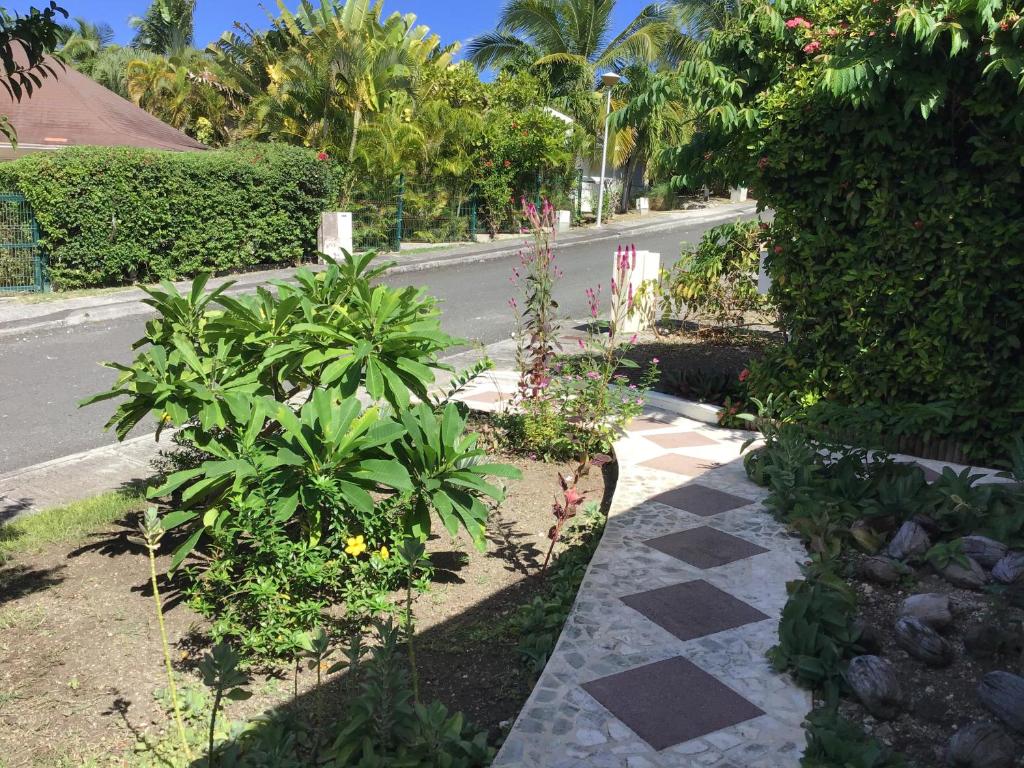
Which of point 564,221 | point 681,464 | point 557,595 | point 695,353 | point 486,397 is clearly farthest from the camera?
point 564,221

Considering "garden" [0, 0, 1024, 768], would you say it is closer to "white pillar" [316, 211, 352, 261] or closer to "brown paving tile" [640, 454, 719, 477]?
"brown paving tile" [640, 454, 719, 477]

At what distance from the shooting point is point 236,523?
12.2 feet

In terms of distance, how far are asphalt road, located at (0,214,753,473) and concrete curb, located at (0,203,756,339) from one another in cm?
28

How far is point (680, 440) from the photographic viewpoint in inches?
259

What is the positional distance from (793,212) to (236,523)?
4.53 metres

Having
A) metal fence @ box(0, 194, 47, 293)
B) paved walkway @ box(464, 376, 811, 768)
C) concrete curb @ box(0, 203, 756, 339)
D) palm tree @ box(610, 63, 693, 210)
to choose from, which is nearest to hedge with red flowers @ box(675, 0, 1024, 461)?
paved walkway @ box(464, 376, 811, 768)

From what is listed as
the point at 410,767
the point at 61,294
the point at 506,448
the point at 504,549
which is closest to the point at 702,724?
the point at 410,767

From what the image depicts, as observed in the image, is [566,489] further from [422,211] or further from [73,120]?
[422,211]

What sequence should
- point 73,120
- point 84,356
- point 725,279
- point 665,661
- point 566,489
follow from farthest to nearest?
point 73,120 < point 725,279 < point 84,356 < point 566,489 < point 665,661

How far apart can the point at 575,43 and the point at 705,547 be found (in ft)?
107

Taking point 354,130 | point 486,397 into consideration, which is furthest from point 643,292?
point 354,130

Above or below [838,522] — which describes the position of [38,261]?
above

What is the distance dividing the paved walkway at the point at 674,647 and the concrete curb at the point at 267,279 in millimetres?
4106

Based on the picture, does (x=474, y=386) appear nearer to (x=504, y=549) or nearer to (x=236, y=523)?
(x=504, y=549)
